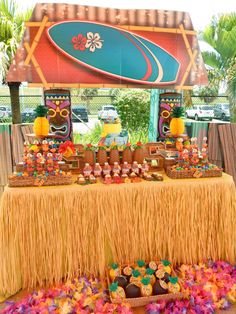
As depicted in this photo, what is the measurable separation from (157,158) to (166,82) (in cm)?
96

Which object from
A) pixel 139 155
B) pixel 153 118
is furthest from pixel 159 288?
pixel 153 118

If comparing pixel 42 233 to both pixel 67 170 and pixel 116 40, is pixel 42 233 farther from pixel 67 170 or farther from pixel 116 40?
pixel 116 40

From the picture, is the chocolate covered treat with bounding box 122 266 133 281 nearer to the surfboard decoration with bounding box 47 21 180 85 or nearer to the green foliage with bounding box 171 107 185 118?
the green foliage with bounding box 171 107 185 118

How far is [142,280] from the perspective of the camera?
1853 mm

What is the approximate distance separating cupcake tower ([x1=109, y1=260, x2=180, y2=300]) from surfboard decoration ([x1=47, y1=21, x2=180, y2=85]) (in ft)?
5.90

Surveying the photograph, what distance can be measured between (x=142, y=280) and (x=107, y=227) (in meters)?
0.42

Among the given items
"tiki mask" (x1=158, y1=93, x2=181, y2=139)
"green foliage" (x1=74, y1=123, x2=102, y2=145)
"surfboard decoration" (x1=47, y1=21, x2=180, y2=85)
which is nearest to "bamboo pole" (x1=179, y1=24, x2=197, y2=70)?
"surfboard decoration" (x1=47, y1=21, x2=180, y2=85)

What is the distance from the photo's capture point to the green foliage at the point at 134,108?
160 inches

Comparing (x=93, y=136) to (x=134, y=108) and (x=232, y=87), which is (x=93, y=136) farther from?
(x=232, y=87)

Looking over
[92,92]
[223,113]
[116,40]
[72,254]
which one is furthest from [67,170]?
[223,113]

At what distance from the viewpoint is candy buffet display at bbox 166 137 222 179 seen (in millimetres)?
2156

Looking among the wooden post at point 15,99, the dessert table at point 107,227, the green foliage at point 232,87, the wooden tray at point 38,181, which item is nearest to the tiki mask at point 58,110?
the wooden tray at point 38,181

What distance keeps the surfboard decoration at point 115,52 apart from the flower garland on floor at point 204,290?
5.99 ft

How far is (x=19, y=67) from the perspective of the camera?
2.66 m
